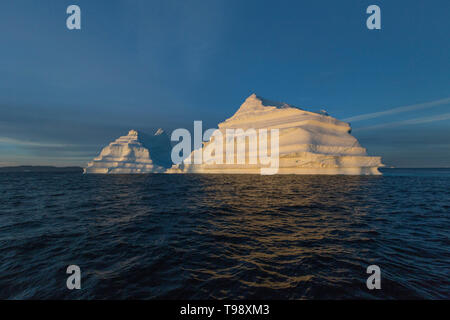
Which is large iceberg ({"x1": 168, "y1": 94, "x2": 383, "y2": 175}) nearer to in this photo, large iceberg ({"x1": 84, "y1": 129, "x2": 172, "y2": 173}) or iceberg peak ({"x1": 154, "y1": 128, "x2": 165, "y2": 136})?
large iceberg ({"x1": 84, "y1": 129, "x2": 172, "y2": 173})

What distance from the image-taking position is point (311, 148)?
47.9 metres

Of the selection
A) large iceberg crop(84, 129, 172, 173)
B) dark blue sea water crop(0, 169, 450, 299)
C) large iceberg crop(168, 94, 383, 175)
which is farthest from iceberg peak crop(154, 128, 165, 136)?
dark blue sea water crop(0, 169, 450, 299)

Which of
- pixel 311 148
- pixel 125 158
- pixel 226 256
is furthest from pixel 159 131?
pixel 226 256

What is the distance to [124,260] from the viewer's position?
5086 millimetres

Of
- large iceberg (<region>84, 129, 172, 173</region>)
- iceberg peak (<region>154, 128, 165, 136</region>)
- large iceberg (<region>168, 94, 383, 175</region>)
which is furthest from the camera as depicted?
iceberg peak (<region>154, 128, 165, 136</region>)

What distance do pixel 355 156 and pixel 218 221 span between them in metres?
51.4

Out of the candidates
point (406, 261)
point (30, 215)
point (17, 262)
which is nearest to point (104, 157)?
point (30, 215)

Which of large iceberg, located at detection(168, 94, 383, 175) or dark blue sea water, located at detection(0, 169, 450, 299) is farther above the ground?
large iceberg, located at detection(168, 94, 383, 175)

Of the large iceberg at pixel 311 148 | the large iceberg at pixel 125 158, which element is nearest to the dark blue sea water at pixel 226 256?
the large iceberg at pixel 311 148

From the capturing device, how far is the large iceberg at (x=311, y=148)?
46094 millimetres

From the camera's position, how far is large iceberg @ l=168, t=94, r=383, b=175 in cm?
4609
